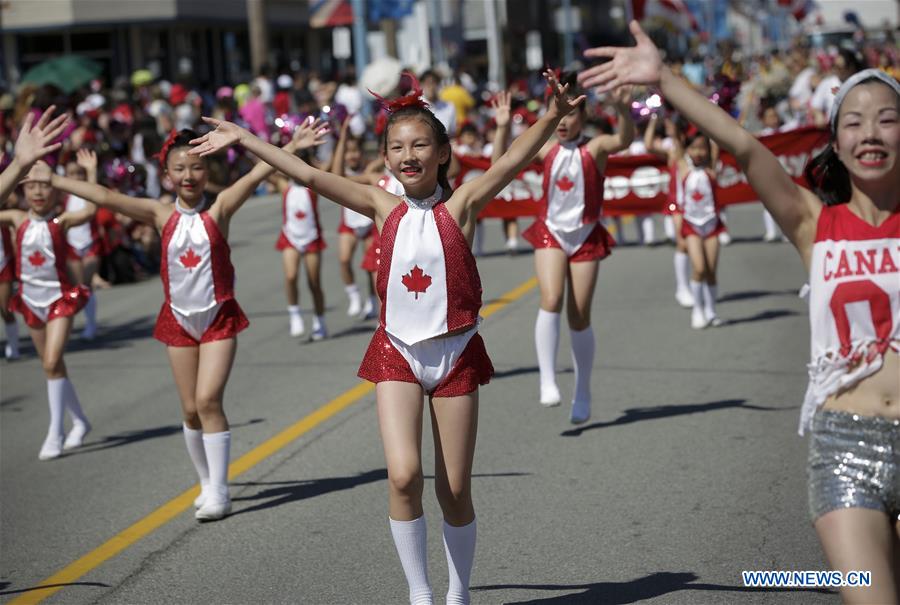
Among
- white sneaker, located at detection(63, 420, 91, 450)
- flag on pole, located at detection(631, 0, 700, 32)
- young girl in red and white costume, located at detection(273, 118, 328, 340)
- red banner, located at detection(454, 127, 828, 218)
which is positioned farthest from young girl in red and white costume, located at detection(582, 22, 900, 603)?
red banner, located at detection(454, 127, 828, 218)

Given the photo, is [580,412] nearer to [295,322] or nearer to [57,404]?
[57,404]

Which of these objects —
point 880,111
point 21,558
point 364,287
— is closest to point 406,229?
point 880,111

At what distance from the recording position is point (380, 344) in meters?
5.29

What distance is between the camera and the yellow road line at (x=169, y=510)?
624cm

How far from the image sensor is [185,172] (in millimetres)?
7160

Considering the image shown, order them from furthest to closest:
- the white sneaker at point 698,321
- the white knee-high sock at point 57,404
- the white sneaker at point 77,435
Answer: the white sneaker at point 698,321, the white sneaker at point 77,435, the white knee-high sock at point 57,404

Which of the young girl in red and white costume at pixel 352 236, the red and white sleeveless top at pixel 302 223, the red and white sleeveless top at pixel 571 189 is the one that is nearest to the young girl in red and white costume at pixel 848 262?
the red and white sleeveless top at pixel 571 189

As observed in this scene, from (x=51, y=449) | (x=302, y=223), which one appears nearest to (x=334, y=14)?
(x=302, y=223)

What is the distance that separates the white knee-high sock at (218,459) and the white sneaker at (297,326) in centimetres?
597

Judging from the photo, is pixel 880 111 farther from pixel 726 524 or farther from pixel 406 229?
pixel 726 524

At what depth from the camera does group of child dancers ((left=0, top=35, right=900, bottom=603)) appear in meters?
3.93

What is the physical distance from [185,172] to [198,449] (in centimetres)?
143

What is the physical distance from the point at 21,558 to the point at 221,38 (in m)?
44.3

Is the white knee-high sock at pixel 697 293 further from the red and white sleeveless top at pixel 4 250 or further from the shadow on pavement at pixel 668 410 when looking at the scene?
the red and white sleeveless top at pixel 4 250
